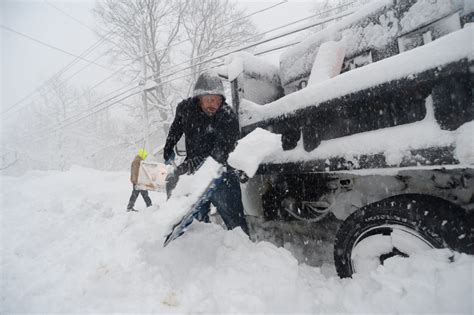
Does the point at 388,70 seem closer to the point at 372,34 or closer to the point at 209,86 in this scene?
the point at 372,34

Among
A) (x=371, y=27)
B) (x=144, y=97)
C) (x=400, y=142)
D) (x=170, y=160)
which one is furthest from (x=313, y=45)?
(x=144, y=97)

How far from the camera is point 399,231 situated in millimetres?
1247

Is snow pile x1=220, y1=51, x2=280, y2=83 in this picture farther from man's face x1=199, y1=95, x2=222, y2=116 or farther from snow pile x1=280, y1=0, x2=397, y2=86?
man's face x1=199, y1=95, x2=222, y2=116

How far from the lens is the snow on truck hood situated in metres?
→ 0.99

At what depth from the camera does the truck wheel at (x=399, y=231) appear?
107 centimetres

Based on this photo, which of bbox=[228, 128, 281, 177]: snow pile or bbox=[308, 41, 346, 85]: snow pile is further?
bbox=[308, 41, 346, 85]: snow pile

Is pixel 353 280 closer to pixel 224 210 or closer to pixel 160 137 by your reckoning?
pixel 224 210

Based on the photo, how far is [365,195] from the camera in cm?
163

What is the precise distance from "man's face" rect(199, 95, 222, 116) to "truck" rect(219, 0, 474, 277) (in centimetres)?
34

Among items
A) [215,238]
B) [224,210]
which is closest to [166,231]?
[215,238]

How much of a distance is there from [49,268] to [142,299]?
39.6 inches

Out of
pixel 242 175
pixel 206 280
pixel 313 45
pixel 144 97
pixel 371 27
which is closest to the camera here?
pixel 206 280

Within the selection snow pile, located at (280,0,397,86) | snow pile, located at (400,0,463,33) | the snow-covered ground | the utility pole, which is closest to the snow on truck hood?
snow pile, located at (400,0,463,33)

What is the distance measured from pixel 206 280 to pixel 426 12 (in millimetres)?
2208
